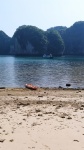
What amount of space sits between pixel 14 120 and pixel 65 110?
374 cm

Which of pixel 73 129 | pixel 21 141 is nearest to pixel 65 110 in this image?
pixel 73 129

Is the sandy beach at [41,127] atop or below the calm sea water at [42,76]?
atop

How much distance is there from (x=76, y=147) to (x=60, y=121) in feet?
10.7

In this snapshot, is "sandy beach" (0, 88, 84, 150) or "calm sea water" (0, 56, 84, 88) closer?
"sandy beach" (0, 88, 84, 150)

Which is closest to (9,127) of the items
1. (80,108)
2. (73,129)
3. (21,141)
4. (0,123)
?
(0,123)

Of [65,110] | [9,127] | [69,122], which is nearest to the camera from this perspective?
[9,127]

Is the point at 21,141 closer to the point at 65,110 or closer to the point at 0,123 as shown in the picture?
the point at 0,123

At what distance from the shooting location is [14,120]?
1329 centimetres

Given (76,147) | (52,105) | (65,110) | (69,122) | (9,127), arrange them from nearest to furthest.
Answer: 1. (76,147)
2. (9,127)
3. (69,122)
4. (65,110)
5. (52,105)

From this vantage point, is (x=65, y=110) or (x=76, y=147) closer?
(x=76, y=147)

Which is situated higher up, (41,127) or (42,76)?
(41,127)

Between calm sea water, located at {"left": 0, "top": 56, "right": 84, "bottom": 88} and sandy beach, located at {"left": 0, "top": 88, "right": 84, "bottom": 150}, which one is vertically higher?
sandy beach, located at {"left": 0, "top": 88, "right": 84, "bottom": 150}

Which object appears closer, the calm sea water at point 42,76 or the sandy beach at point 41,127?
the sandy beach at point 41,127

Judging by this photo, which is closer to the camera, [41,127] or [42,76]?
[41,127]
